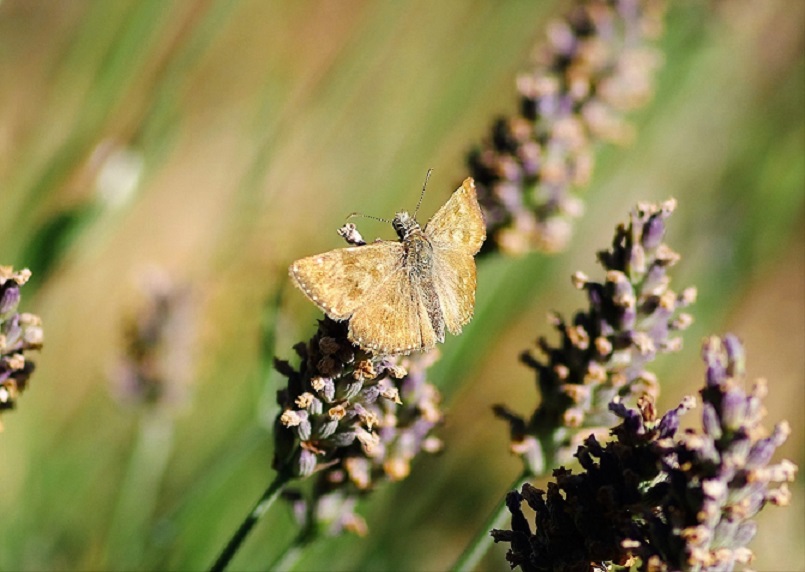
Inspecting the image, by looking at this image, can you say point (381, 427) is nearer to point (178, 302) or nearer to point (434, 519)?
point (178, 302)

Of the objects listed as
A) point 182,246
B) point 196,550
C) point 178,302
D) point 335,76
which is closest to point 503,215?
point 335,76

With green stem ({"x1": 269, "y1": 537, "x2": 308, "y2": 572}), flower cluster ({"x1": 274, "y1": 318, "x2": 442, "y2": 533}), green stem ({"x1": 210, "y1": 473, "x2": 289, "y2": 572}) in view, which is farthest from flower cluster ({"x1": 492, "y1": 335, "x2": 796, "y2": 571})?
green stem ({"x1": 269, "y1": 537, "x2": 308, "y2": 572})

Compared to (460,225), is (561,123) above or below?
above

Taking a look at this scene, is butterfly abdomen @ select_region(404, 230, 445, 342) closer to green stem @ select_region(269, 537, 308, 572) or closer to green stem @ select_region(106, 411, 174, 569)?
green stem @ select_region(269, 537, 308, 572)

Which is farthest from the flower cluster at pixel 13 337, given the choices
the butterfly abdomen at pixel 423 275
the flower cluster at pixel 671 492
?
the flower cluster at pixel 671 492

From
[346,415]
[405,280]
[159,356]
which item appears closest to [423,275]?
[405,280]

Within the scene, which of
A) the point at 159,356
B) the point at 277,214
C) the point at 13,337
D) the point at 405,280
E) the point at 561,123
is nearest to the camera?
the point at 13,337

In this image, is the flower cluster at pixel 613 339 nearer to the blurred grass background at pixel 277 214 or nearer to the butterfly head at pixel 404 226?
the butterfly head at pixel 404 226

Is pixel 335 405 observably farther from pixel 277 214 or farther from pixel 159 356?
pixel 277 214
